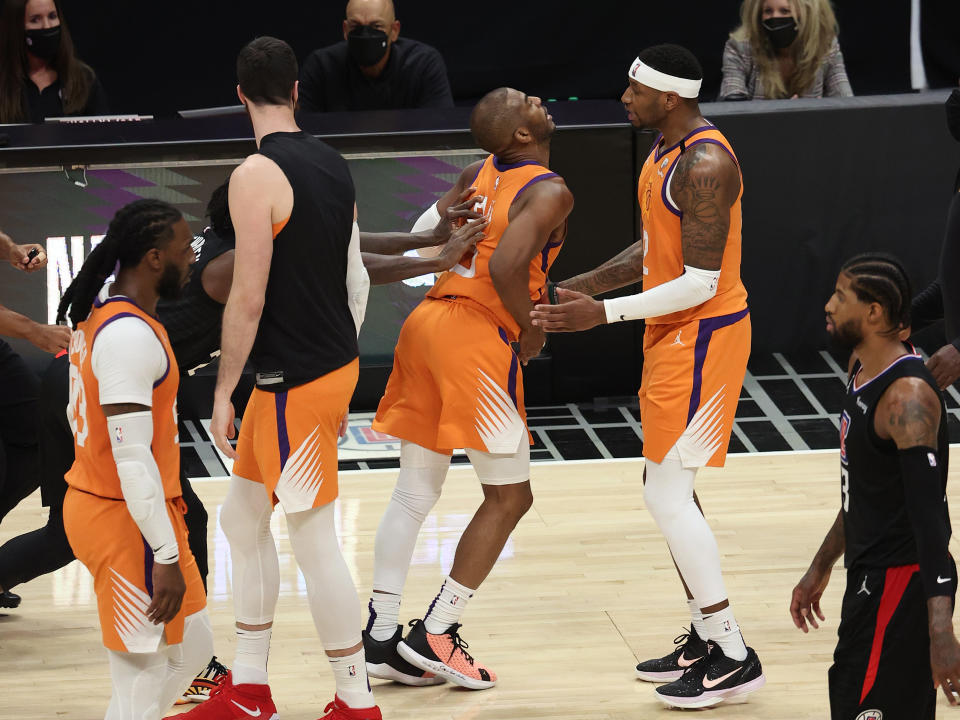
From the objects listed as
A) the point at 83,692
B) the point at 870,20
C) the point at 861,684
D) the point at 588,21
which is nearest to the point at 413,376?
the point at 83,692

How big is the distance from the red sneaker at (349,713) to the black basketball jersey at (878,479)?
131 cm

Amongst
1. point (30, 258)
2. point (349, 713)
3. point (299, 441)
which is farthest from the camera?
point (30, 258)

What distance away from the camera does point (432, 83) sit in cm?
734

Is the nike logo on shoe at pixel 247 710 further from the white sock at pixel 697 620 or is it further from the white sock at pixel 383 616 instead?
the white sock at pixel 697 620

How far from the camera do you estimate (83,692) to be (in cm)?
402

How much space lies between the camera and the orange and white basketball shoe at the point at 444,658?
13.0ft

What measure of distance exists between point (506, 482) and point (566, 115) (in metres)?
3.22

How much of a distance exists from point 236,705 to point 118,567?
801 mm

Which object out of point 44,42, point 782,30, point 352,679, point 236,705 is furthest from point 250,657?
point 782,30

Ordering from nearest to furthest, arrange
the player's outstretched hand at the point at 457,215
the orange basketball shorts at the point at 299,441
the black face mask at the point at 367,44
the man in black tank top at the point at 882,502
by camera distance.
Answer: the man in black tank top at the point at 882,502
the orange basketball shorts at the point at 299,441
the player's outstretched hand at the point at 457,215
the black face mask at the point at 367,44

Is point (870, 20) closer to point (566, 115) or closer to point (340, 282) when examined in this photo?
point (566, 115)

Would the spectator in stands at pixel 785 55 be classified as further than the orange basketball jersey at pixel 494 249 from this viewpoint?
Yes

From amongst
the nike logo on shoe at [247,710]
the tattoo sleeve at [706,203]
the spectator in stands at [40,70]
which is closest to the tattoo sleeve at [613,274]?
the tattoo sleeve at [706,203]

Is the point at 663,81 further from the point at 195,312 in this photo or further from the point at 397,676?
the point at 397,676
